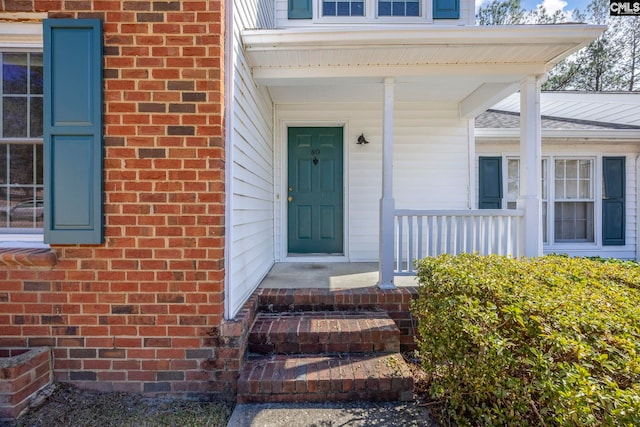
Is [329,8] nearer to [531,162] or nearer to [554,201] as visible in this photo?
[531,162]

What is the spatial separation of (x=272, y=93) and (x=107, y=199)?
2817 millimetres

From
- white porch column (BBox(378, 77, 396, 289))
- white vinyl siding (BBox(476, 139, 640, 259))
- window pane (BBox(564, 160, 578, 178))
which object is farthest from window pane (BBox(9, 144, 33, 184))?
window pane (BBox(564, 160, 578, 178))

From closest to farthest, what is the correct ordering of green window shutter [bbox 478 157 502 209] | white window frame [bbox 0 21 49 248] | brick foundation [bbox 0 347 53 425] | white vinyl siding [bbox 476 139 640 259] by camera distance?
brick foundation [bbox 0 347 53 425]
white window frame [bbox 0 21 49 248]
green window shutter [bbox 478 157 502 209]
white vinyl siding [bbox 476 139 640 259]

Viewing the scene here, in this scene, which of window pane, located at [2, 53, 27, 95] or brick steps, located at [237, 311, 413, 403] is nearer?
brick steps, located at [237, 311, 413, 403]

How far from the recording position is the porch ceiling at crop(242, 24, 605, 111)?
308 cm

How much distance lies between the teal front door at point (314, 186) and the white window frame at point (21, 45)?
3.04 meters

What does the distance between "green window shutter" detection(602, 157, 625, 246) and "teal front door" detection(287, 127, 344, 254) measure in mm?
4727

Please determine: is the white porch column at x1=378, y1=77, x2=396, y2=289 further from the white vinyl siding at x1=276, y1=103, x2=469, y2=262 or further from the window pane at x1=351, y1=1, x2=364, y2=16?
the window pane at x1=351, y1=1, x2=364, y2=16

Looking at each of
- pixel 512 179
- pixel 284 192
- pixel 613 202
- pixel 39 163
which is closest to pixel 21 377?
pixel 39 163

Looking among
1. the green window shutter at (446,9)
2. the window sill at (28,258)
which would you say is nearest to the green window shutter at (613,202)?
the green window shutter at (446,9)

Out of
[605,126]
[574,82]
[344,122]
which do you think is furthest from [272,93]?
[574,82]

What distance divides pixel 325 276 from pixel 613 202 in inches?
217

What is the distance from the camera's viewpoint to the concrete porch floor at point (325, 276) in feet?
11.6

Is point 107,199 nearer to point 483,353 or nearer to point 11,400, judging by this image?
point 11,400
